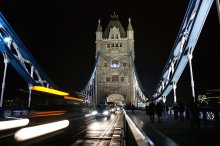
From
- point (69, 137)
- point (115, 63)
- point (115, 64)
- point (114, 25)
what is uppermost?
point (114, 25)

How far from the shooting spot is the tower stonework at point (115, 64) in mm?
77625

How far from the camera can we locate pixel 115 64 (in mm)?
81188

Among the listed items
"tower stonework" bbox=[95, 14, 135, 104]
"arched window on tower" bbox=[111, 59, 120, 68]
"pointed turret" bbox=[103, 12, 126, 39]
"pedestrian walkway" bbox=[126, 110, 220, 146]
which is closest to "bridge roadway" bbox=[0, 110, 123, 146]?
"pedestrian walkway" bbox=[126, 110, 220, 146]

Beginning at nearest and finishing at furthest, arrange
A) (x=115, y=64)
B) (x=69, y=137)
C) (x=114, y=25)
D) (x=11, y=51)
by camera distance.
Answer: (x=69, y=137)
(x=11, y=51)
(x=115, y=64)
(x=114, y=25)

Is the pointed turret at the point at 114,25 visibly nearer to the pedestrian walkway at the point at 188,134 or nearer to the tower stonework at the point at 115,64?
the tower stonework at the point at 115,64

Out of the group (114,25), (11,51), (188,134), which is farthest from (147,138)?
(114,25)

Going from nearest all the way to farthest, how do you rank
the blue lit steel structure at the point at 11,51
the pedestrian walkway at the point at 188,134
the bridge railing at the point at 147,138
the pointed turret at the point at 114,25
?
the bridge railing at the point at 147,138 → the pedestrian walkway at the point at 188,134 → the blue lit steel structure at the point at 11,51 → the pointed turret at the point at 114,25

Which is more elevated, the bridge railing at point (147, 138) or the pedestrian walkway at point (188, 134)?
the bridge railing at point (147, 138)

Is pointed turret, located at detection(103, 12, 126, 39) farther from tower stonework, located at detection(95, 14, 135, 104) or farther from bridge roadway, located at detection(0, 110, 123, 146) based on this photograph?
bridge roadway, located at detection(0, 110, 123, 146)

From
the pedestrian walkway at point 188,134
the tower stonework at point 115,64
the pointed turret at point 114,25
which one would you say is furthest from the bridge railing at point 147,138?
the pointed turret at point 114,25

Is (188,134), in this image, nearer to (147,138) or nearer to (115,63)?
(147,138)

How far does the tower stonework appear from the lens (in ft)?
255

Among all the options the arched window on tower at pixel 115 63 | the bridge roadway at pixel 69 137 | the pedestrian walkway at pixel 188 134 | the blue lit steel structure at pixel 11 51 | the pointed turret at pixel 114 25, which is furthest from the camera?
the pointed turret at pixel 114 25

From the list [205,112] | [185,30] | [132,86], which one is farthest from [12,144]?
[132,86]
